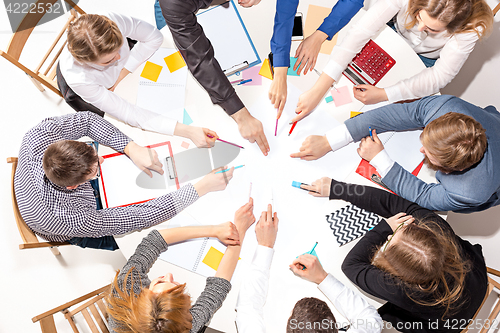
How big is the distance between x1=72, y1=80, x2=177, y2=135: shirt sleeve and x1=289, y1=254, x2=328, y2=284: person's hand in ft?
2.68

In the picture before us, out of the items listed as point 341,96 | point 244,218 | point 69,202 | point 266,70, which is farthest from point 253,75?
point 69,202

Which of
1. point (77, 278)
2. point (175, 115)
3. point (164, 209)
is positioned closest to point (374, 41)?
point (175, 115)

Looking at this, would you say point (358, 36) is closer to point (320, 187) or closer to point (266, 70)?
point (266, 70)

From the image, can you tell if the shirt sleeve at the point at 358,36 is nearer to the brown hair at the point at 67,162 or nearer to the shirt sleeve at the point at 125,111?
the shirt sleeve at the point at 125,111

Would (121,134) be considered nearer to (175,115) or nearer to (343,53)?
(175,115)

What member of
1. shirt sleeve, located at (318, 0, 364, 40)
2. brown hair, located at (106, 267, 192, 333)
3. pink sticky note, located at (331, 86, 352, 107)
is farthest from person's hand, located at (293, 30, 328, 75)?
brown hair, located at (106, 267, 192, 333)

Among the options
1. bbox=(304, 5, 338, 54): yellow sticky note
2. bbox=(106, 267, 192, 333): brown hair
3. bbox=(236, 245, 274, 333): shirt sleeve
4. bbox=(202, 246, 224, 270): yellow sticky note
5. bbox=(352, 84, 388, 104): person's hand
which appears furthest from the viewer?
bbox=(304, 5, 338, 54): yellow sticky note

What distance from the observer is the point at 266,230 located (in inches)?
51.0

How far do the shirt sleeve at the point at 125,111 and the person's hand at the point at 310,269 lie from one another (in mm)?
818

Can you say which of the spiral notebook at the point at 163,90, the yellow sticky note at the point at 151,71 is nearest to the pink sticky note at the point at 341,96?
the spiral notebook at the point at 163,90

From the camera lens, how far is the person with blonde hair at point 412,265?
1187 mm

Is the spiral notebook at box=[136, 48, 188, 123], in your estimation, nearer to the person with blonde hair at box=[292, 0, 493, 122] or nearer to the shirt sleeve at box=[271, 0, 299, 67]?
the shirt sleeve at box=[271, 0, 299, 67]

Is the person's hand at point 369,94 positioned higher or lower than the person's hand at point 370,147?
higher

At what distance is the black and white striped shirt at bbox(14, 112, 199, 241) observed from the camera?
1302 millimetres
